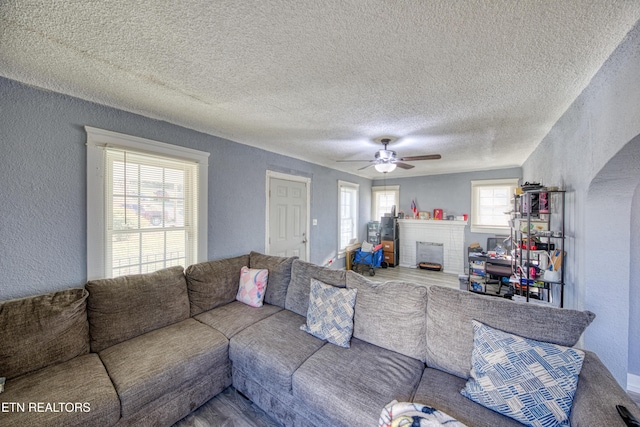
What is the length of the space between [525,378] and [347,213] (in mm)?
4566

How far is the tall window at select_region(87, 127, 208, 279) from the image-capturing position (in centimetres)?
208

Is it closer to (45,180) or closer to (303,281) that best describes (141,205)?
(45,180)

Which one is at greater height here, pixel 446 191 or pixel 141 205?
pixel 446 191

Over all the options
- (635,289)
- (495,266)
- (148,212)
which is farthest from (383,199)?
(148,212)

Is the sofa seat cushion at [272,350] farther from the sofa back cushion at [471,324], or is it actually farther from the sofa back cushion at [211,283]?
the sofa back cushion at [471,324]

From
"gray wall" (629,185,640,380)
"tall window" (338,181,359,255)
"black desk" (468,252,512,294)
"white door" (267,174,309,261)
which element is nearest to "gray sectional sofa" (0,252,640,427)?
"gray wall" (629,185,640,380)

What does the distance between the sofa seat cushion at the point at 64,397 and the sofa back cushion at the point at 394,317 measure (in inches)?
63.0

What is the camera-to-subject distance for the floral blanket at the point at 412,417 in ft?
3.46

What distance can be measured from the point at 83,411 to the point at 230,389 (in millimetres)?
995

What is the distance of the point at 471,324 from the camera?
150 cm

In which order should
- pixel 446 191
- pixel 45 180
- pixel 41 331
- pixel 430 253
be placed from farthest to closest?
1. pixel 430 253
2. pixel 446 191
3. pixel 45 180
4. pixel 41 331

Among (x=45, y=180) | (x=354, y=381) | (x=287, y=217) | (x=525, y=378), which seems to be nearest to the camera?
(x=525, y=378)

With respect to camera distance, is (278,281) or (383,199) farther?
(383,199)

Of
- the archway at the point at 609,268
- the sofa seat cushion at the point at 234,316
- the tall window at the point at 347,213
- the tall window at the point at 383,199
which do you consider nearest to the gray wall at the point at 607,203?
the archway at the point at 609,268
